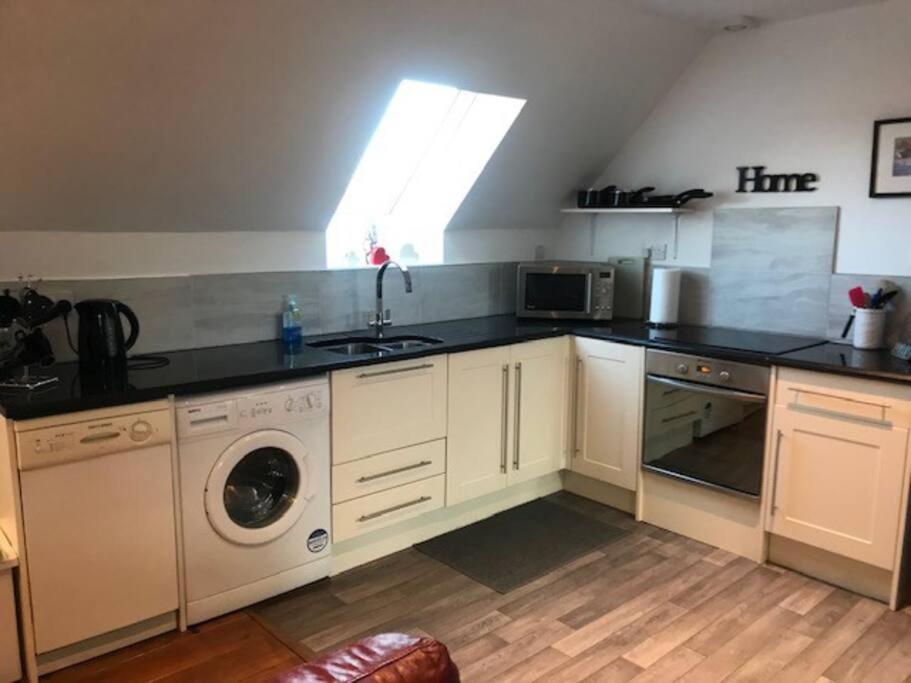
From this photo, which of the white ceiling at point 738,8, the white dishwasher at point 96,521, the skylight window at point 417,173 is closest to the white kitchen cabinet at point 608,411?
the skylight window at point 417,173

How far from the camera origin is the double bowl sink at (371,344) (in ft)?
11.1

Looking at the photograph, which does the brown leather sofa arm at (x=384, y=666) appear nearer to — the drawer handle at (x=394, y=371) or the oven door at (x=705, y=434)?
the drawer handle at (x=394, y=371)

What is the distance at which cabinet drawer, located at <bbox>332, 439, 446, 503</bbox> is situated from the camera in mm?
2999

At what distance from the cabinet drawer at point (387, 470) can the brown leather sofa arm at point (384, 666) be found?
1620mm

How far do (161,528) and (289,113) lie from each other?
5.17 feet

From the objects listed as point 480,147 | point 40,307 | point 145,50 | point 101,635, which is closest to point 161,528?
point 101,635

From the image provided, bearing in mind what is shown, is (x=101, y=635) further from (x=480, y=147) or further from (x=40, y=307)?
(x=480, y=147)

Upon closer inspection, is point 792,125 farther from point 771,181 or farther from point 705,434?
point 705,434

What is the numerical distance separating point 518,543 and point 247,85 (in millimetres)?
2209

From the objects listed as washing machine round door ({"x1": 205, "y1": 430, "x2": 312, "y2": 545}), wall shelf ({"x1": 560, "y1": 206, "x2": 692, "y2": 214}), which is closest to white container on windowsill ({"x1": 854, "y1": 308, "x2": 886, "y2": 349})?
wall shelf ({"x1": 560, "y1": 206, "x2": 692, "y2": 214})

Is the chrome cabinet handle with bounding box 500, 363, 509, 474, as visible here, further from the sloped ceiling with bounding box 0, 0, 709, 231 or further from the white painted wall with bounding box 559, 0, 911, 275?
the white painted wall with bounding box 559, 0, 911, 275

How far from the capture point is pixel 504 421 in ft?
11.7

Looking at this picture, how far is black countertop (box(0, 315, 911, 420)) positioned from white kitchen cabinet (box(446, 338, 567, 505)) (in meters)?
0.09

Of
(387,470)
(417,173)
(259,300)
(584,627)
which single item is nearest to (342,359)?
(387,470)
